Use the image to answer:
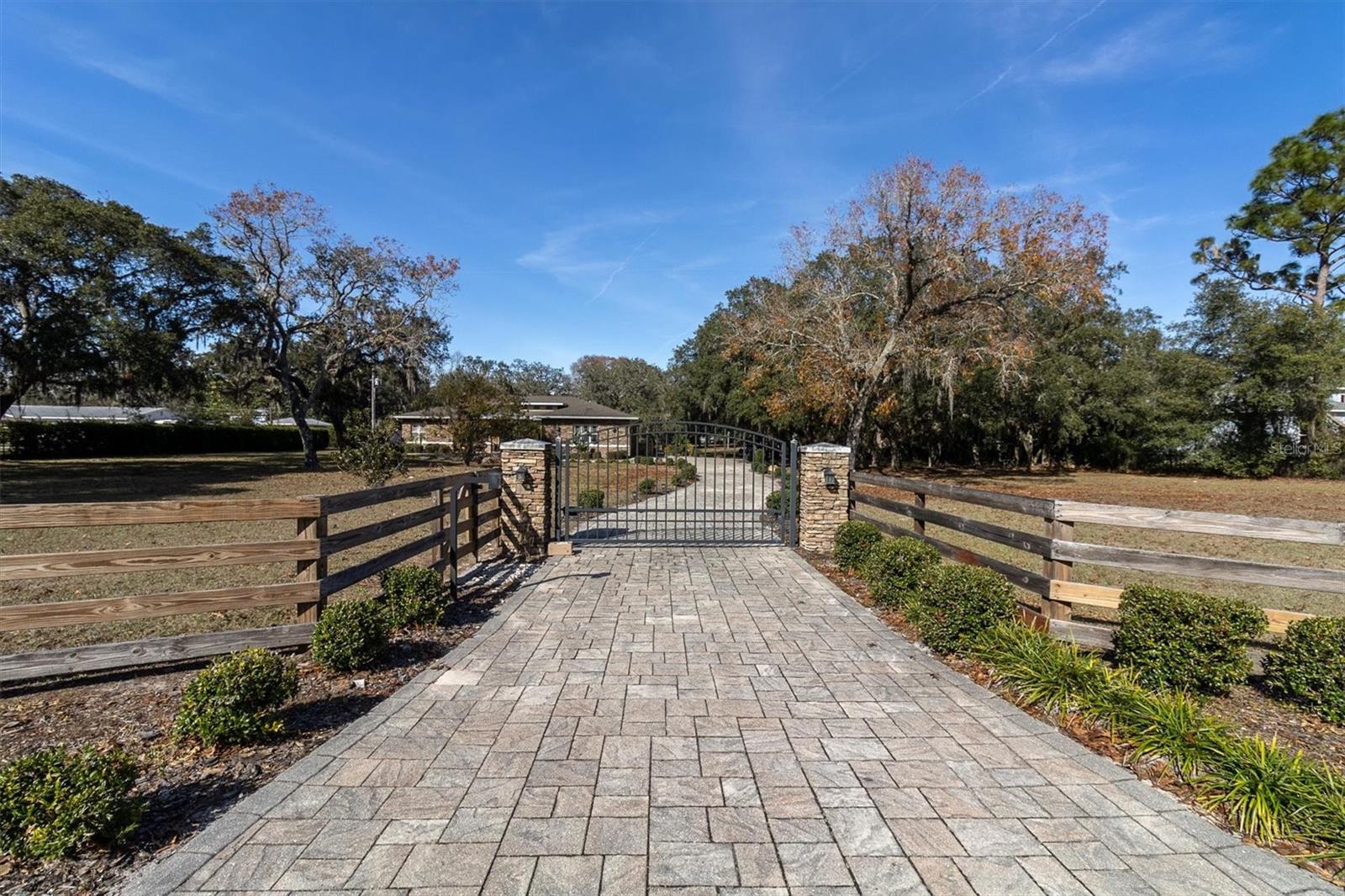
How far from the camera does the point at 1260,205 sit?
2595 centimetres

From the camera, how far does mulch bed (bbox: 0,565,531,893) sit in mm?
2092

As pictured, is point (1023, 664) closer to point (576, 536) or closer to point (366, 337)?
point (576, 536)

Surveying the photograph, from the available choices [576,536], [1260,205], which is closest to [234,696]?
[576,536]

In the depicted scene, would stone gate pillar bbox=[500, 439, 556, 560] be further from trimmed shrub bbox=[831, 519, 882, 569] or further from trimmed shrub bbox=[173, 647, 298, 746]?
trimmed shrub bbox=[173, 647, 298, 746]

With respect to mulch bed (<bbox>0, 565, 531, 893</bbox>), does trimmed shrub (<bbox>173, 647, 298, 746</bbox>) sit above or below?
above

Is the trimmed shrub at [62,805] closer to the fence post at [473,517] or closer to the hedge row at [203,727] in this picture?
the hedge row at [203,727]

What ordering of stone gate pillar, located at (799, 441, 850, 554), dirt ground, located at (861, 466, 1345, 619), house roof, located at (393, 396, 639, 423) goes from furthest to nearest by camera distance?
house roof, located at (393, 396, 639, 423), stone gate pillar, located at (799, 441, 850, 554), dirt ground, located at (861, 466, 1345, 619)

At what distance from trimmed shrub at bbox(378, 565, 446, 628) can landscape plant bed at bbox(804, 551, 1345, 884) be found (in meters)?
3.92

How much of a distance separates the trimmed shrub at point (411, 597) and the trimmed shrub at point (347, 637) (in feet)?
1.48

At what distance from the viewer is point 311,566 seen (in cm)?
413

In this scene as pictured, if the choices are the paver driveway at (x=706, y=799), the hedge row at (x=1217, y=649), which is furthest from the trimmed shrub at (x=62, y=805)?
the hedge row at (x=1217, y=649)

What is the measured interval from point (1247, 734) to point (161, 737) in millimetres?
5624

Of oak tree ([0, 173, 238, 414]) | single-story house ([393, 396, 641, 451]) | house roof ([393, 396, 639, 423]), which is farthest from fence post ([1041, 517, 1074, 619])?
house roof ([393, 396, 639, 423])

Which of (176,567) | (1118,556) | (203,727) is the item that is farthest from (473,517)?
(1118,556)
